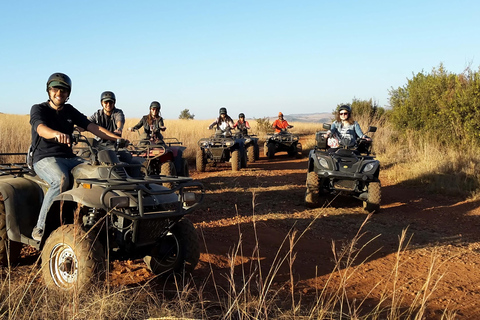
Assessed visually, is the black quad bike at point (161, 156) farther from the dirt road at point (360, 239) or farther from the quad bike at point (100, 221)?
the quad bike at point (100, 221)

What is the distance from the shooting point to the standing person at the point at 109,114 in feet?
25.1

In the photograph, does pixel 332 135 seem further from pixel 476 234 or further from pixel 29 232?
pixel 29 232

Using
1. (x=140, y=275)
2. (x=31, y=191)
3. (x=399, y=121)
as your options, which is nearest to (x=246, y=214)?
(x=140, y=275)

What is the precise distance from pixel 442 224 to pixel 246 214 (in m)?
3.17

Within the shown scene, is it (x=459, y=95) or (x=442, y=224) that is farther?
(x=459, y=95)

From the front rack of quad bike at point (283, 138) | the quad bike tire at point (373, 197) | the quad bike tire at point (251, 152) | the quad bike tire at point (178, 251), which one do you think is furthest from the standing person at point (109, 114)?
the front rack of quad bike at point (283, 138)

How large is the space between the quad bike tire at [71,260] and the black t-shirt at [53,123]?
1.00m

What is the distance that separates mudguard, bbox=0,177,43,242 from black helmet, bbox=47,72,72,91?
3.18 ft

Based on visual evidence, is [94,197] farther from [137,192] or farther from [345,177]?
[345,177]

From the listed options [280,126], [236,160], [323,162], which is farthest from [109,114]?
[280,126]

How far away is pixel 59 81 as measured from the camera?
4.55 metres

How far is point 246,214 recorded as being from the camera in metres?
7.61

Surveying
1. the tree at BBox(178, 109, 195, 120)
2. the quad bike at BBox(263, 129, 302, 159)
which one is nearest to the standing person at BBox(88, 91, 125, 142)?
the quad bike at BBox(263, 129, 302, 159)

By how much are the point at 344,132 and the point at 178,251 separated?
234 inches
